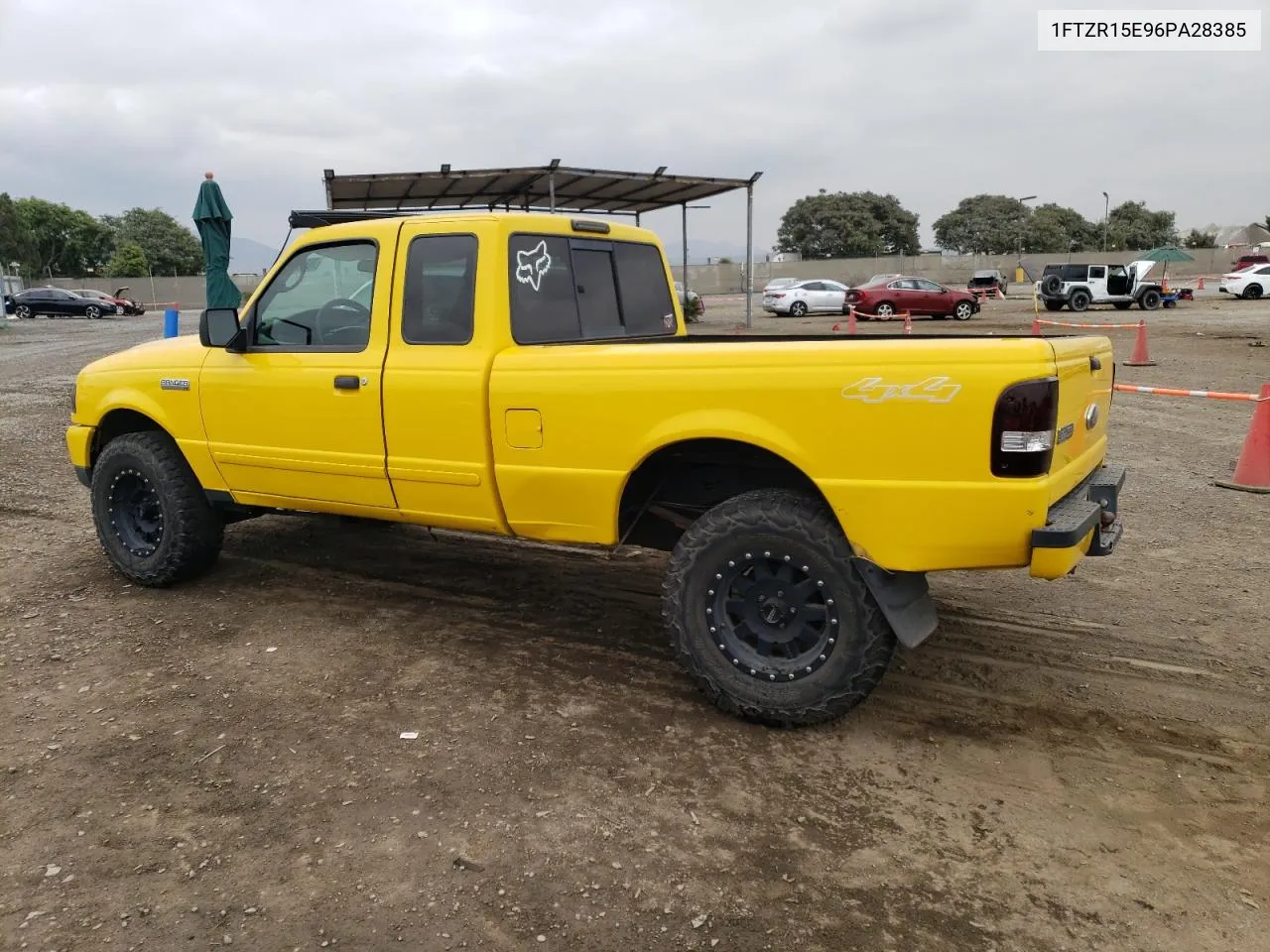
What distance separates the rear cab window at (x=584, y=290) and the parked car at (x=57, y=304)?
136ft

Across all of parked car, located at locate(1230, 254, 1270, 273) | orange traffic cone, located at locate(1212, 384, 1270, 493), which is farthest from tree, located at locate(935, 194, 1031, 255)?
orange traffic cone, located at locate(1212, 384, 1270, 493)

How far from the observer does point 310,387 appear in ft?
14.3

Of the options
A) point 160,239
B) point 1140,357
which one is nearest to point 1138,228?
point 1140,357

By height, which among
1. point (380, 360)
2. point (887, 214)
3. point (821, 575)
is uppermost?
point (887, 214)

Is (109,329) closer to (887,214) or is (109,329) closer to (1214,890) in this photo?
(1214,890)

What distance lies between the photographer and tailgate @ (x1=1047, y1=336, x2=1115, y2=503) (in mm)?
3123

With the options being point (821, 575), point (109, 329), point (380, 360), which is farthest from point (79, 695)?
point (109, 329)

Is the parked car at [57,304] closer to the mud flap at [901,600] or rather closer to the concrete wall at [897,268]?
the concrete wall at [897,268]

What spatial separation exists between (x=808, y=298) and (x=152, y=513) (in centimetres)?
2884

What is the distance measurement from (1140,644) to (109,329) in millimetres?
33522

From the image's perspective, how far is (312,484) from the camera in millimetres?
4488

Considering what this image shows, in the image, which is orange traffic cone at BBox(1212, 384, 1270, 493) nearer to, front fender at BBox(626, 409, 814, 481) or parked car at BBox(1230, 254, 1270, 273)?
front fender at BBox(626, 409, 814, 481)

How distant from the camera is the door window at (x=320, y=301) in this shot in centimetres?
434

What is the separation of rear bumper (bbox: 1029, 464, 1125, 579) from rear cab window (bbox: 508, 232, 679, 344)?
2225mm
